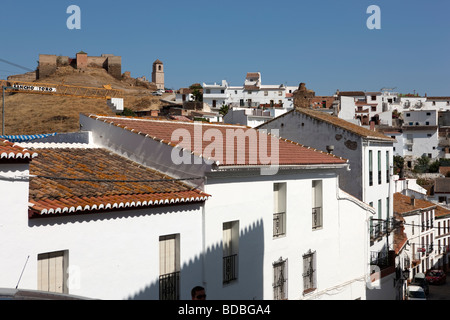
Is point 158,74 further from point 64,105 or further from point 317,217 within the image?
point 317,217

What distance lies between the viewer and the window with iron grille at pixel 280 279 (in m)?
14.7

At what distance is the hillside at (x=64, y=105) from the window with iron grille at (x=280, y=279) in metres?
60.3

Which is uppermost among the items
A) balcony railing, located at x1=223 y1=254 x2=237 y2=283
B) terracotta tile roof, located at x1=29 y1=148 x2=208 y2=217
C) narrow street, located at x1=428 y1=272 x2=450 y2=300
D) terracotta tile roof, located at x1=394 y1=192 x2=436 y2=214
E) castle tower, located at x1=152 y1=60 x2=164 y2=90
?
castle tower, located at x1=152 y1=60 x2=164 y2=90

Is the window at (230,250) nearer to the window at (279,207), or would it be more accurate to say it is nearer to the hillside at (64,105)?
the window at (279,207)

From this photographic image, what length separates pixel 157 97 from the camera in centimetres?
10912

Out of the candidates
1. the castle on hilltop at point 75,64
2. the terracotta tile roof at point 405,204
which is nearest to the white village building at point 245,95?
the castle on hilltop at point 75,64

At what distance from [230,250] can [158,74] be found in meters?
137

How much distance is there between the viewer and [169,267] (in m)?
11.2

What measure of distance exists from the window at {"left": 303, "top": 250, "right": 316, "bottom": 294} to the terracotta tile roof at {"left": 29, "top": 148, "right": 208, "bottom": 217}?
599 cm

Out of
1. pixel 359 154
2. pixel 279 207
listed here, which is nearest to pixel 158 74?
pixel 359 154

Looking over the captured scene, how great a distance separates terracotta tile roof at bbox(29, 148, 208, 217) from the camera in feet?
29.4

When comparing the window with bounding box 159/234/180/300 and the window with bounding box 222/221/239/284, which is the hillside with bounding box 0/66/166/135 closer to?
the window with bounding box 222/221/239/284

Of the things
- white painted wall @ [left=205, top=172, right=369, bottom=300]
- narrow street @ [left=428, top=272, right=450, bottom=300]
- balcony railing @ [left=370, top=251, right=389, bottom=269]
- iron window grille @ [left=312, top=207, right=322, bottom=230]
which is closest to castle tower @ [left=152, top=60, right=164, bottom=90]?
narrow street @ [left=428, top=272, right=450, bottom=300]
